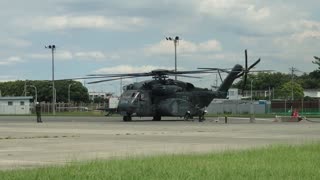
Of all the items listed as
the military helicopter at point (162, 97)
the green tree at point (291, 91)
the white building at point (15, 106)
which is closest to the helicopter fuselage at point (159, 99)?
the military helicopter at point (162, 97)

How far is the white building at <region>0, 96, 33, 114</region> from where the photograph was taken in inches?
4658

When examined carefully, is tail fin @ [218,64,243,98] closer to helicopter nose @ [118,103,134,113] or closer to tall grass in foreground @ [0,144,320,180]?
helicopter nose @ [118,103,134,113]

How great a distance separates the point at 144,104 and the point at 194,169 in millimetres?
41542

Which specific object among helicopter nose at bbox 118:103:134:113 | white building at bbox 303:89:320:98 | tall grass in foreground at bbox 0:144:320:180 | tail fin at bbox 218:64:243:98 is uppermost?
white building at bbox 303:89:320:98

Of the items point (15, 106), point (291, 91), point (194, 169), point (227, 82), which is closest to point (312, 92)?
point (291, 91)

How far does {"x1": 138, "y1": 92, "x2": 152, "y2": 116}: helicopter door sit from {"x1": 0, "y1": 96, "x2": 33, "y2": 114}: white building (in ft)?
222

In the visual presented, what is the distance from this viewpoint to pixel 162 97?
2133 inches

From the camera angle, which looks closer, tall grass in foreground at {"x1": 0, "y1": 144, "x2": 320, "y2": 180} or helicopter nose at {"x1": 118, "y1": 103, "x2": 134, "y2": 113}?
tall grass in foreground at {"x1": 0, "y1": 144, "x2": 320, "y2": 180}

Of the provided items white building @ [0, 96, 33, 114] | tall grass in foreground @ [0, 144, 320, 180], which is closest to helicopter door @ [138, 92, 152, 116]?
tall grass in foreground @ [0, 144, 320, 180]

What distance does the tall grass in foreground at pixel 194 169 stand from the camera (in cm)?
1020

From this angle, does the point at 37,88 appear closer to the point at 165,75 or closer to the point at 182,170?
the point at 165,75

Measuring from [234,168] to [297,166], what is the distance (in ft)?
4.16

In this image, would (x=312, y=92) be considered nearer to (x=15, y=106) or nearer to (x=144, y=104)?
(x=15, y=106)

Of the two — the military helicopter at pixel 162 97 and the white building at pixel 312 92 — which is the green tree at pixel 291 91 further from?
the military helicopter at pixel 162 97
